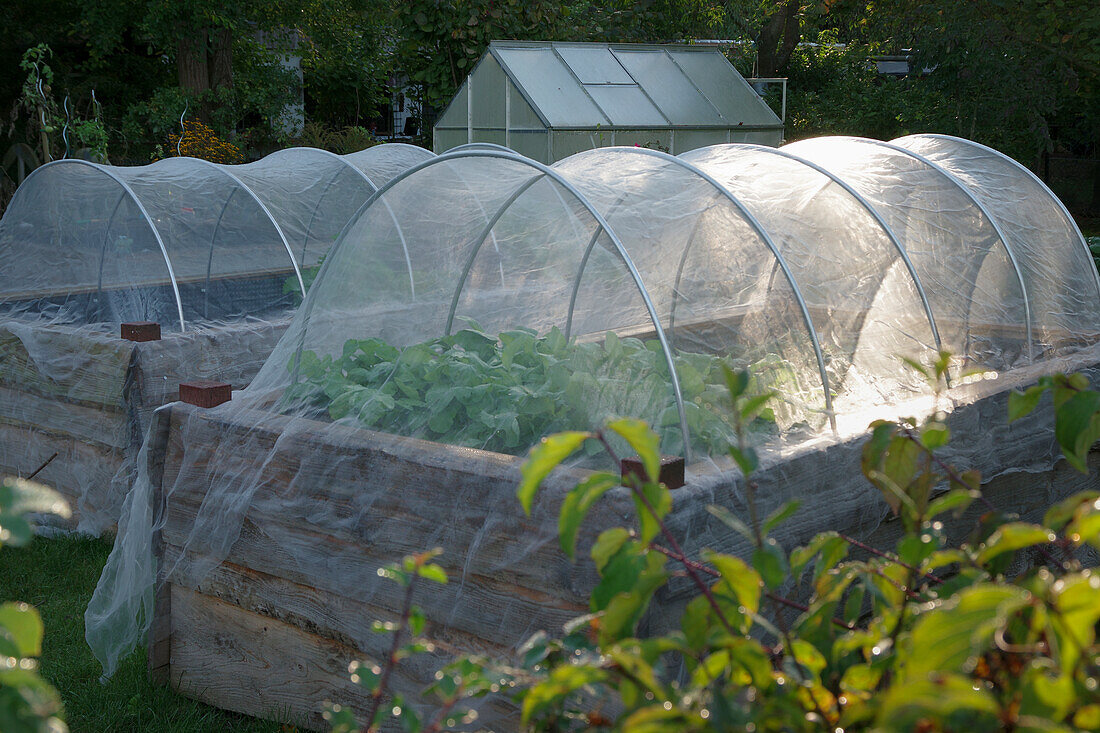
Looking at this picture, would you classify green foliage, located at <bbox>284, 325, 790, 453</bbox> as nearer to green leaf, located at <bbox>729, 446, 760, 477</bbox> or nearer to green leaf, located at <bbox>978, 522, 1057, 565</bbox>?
green leaf, located at <bbox>729, 446, 760, 477</bbox>

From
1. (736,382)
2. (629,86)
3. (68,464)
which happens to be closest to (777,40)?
(629,86)

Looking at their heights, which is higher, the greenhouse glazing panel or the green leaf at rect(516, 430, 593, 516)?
the greenhouse glazing panel

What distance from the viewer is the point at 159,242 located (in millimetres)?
5875

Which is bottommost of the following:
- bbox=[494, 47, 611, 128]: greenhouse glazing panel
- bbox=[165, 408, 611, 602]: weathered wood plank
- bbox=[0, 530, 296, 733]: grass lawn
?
bbox=[0, 530, 296, 733]: grass lawn

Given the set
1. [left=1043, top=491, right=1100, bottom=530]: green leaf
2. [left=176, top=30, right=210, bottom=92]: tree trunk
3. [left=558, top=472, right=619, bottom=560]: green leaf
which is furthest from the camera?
[left=176, top=30, right=210, bottom=92]: tree trunk

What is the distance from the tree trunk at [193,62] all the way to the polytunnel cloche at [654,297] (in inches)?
481

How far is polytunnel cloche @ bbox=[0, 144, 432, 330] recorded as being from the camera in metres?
5.89

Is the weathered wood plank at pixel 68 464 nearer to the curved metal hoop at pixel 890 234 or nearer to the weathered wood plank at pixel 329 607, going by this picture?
the weathered wood plank at pixel 329 607

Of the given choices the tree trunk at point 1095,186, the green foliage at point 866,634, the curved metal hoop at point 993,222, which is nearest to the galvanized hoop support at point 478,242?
the curved metal hoop at point 993,222

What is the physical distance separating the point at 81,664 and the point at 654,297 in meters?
2.70

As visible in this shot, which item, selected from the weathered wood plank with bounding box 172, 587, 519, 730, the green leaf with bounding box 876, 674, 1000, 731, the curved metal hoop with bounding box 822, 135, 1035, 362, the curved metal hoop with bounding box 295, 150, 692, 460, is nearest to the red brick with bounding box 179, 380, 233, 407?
the curved metal hoop with bounding box 295, 150, 692, 460

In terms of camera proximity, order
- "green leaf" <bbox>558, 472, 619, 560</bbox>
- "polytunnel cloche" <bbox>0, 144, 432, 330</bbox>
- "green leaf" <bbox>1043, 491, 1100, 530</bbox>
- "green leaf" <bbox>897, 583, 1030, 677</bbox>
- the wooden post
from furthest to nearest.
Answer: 1. "polytunnel cloche" <bbox>0, 144, 432, 330</bbox>
2. the wooden post
3. "green leaf" <bbox>558, 472, 619, 560</bbox>
4. "green leaf" <bbox>1043, 491, 1100, 530</bbox>
5. "green leaf" <bbox>897, 583, 1030, 677</bbox>

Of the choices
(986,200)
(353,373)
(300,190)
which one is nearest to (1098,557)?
(986,200)

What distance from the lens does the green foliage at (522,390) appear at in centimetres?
311
